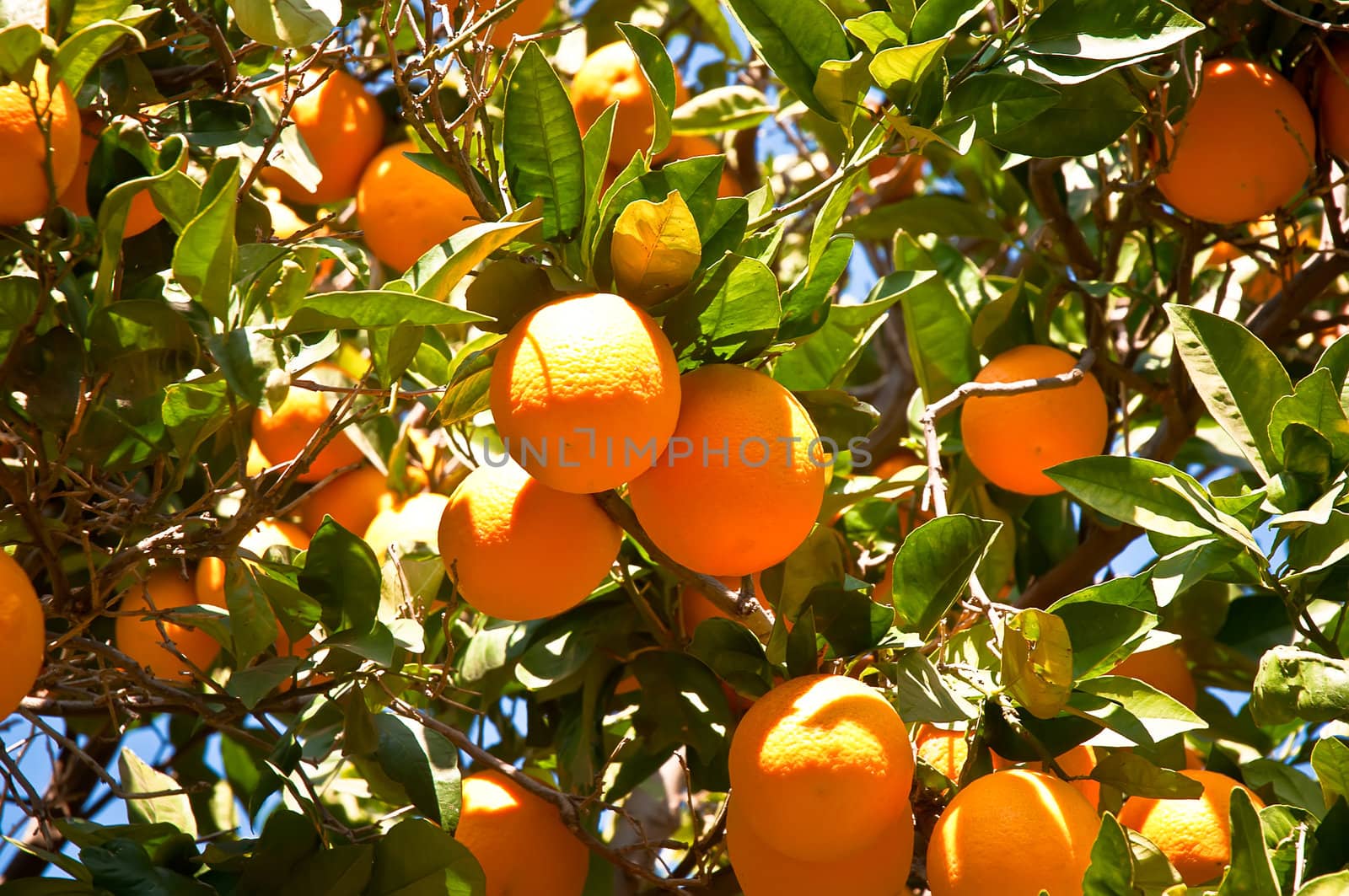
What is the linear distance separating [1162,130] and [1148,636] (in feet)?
2.16

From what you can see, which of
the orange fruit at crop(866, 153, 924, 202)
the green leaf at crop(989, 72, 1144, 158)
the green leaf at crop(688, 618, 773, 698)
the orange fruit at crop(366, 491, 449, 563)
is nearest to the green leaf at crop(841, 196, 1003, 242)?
the orange fruit at crop(866, 153, 924, 202)

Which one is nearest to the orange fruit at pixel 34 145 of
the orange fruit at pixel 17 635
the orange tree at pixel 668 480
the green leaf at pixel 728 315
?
the orange tree at pixel 668 480

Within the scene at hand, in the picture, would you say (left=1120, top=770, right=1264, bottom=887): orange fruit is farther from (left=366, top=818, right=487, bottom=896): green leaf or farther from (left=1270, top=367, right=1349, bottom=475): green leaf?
(left=366, top=818, right=487, bottom=896): green leaf

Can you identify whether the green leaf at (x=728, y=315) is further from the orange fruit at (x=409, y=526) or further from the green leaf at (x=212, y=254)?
the orange fruit at (x=409, y=526)

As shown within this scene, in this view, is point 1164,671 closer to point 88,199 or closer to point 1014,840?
point 1014,840

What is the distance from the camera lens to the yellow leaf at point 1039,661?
1031 millimetres

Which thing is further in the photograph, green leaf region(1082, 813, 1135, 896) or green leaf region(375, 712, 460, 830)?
green leaf region(375, 712, 460, 830)

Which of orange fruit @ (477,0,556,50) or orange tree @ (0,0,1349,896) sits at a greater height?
orange fruit @ (477,0,556,50)

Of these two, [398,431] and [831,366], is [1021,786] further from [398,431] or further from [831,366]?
[398,431]

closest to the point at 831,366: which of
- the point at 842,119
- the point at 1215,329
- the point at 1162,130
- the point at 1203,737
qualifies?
the point at 842,119

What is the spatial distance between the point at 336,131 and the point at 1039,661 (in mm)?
1249

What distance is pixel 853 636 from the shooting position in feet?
3.80

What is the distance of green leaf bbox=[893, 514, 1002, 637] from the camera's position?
1.09 metres

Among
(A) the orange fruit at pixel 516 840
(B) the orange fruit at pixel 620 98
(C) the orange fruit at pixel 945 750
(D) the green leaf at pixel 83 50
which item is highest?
(D) the green leaf at pixel 83 50
